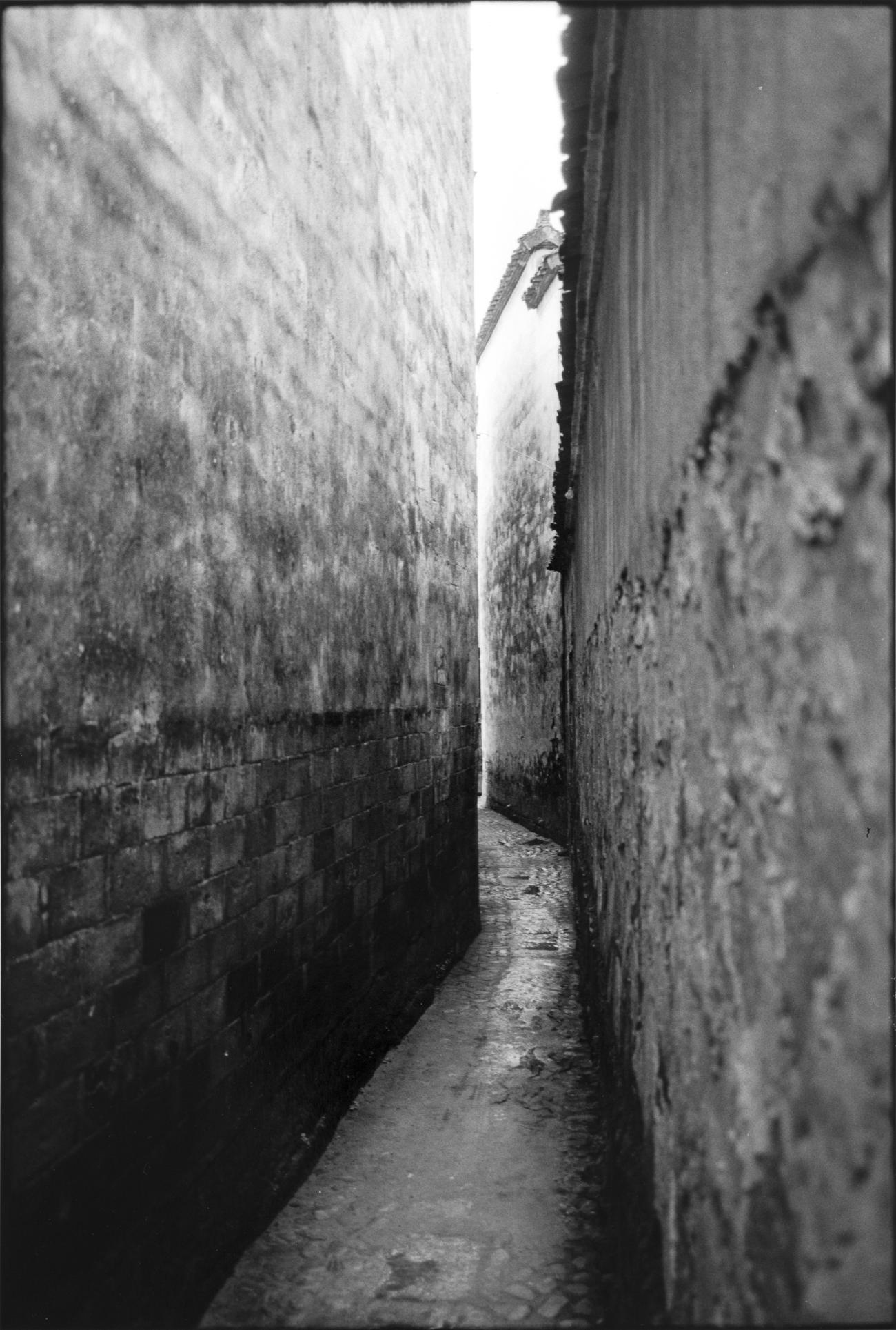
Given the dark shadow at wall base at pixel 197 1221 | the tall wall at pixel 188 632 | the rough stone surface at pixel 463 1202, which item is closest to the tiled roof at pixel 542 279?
the tall wall at pixel 188 632

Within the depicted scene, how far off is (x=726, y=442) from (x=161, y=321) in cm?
181

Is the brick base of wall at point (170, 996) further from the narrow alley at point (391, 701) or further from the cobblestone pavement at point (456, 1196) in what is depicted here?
the cobblestone pavement at point (456, 1196)

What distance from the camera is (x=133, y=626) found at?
8.03ft

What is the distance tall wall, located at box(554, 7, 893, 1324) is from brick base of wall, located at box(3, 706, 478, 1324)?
47.0 inches

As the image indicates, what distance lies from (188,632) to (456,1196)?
6.77ft

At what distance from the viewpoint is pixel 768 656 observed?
109 cm

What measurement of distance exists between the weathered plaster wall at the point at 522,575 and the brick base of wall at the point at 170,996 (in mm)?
6802

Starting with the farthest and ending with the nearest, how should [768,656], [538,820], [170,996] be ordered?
[538,820], [170,996], [768,656]

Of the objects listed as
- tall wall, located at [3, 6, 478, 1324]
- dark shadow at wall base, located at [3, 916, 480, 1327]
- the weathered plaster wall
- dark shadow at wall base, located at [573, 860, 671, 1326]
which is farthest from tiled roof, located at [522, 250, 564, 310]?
dark shadow at wall base, located at [573, 860, 671, 1326]

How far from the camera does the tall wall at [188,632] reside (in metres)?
2.05

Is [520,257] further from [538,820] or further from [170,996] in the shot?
[170,996]

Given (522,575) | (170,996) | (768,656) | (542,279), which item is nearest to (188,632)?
(170,996)

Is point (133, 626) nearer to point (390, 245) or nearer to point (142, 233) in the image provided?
point (142, 233)

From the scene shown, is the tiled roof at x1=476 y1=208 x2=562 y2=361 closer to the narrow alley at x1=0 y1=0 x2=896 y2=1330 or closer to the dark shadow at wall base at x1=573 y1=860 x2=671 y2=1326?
the narrow alley at x1=0 y1=0 x2=896 y2=1330
